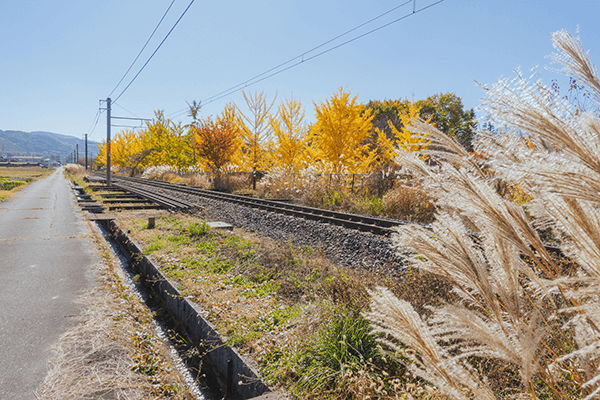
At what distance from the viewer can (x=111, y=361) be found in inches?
138

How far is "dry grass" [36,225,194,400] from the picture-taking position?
3.09 metres

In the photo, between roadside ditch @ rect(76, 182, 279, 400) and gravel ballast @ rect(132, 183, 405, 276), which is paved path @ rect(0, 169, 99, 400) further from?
gravel ballast @ rect(132, 183, 405, 276)

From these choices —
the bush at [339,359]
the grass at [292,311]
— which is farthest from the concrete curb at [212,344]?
the bush at [339,359]

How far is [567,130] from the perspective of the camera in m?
0.80

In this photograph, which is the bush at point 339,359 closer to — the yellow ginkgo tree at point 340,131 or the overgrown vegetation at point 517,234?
the overgrown vegetation at point 517,234

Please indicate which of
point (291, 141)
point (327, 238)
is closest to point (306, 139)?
point (291, 141)

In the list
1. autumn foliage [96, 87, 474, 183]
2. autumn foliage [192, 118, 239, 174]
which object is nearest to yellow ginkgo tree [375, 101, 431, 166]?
autumn foliage [96, 87, 474, 183]

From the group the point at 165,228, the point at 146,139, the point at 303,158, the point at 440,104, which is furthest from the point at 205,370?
the point at 146,139

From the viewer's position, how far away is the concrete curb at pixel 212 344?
3036 mm

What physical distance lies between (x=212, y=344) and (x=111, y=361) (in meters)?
0.97

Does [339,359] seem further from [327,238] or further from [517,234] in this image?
[327,238]

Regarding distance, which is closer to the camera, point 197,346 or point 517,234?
point 517,234

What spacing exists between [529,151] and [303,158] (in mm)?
19416

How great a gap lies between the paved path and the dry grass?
0.56ft
